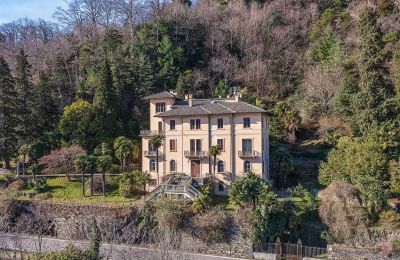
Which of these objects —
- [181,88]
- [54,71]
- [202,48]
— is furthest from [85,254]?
[202,48]

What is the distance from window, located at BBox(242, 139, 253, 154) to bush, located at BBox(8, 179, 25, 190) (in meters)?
21.7

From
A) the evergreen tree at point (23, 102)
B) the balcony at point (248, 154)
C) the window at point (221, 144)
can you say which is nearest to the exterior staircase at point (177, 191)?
the window at point (221, 144)

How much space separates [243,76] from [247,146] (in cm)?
2358

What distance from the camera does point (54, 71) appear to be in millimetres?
57656

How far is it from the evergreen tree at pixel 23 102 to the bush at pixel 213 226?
25624mm

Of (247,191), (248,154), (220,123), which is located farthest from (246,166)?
(247,191)

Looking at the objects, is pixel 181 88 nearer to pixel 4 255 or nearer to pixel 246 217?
pixel 246 217

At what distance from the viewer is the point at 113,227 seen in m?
32.2

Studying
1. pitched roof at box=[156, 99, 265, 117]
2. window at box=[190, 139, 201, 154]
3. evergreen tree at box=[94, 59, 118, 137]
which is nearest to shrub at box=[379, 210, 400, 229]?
pitched roof at box=[156, 99, 265, 117]

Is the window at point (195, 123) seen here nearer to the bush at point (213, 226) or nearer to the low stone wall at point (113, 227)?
the low stone wall at point (113, 227)

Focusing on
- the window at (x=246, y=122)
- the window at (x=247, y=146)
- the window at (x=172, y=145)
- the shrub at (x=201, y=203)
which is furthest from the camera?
the window at (x=172, y=145)

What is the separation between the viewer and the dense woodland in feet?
128

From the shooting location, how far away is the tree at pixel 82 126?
4550cm

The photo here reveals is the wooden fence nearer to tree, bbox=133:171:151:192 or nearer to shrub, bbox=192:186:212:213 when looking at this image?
shrub, bbox=192:186:212:213
